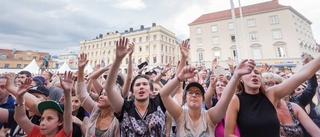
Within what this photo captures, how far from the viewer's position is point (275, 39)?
2995 cm

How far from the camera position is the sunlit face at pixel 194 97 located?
7.86 feet

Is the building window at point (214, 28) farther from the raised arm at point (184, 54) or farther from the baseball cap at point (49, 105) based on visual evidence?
the baseball cap at point (49, 105)

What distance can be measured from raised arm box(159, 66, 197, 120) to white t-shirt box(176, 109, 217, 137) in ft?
0.41

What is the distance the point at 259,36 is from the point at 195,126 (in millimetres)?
36002

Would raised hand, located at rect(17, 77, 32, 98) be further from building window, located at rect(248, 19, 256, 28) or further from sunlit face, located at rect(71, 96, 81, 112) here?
building window, located at rect(248, 19, 256, 28)

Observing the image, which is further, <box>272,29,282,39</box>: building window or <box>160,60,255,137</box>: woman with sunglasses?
<box>272,29,282,39</box>: building window

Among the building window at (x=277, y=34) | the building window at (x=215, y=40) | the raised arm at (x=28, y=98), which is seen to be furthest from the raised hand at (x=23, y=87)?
the building window at (x=277, y=34)

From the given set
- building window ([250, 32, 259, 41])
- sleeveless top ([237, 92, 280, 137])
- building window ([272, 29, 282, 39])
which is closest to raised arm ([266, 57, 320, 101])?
sleeveless top ([237, 92, 280, 137])

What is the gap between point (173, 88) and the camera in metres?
2.25

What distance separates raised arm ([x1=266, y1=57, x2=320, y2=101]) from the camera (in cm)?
215

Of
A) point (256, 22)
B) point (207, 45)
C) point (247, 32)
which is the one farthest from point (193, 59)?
point (256, 22)

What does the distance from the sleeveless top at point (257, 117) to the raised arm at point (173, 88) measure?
0.78 m

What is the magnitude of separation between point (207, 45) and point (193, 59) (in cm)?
441

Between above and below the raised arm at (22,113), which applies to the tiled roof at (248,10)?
above
